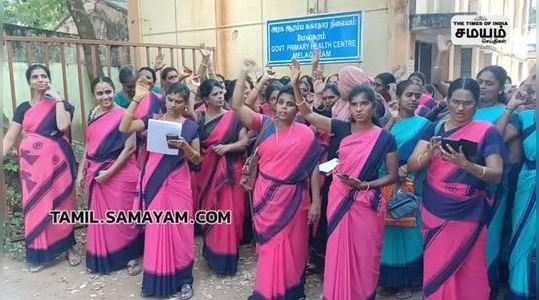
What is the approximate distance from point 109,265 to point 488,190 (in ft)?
9.75

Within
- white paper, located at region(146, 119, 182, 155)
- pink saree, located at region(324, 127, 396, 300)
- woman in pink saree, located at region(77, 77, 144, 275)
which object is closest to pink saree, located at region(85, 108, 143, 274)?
woman in pink saree, located at region(77, 77, 144, 275)

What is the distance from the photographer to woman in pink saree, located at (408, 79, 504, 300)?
267 cm

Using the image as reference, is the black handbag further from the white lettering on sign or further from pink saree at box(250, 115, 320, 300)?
the white lettering on sign

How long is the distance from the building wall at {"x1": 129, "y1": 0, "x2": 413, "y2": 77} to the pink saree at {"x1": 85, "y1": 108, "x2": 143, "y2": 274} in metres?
3.17

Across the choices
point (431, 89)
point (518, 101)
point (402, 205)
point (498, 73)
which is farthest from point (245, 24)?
point (518, 101)

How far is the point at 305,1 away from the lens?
6668 millimetres

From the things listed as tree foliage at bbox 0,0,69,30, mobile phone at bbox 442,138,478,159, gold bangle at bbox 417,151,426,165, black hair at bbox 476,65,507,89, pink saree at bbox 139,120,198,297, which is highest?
tree foliage at bbox 0,0,69,30

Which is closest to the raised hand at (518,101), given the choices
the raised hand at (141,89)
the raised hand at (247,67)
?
the raised hand at (247,67)

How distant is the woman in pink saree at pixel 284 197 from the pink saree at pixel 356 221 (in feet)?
0.97

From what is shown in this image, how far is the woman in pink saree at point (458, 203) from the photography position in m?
2.67

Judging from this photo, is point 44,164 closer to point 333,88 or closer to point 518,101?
point 333,88

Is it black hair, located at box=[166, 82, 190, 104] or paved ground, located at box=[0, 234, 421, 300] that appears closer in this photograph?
black hair, located at box=[166, 82, 190, 104]

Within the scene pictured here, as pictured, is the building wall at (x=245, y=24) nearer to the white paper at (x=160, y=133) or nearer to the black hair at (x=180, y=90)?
the black hair at (x=180, y=90)

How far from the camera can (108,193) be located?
4102mm
